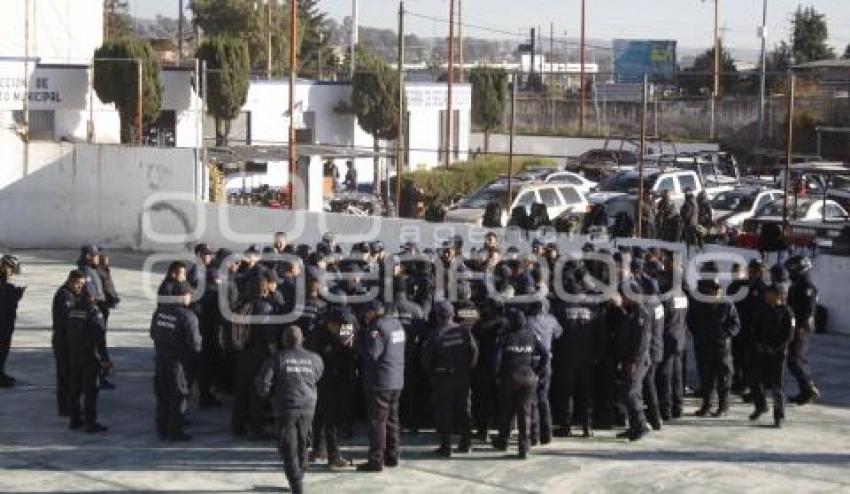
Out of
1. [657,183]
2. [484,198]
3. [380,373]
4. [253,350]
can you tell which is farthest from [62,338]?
[657,183]

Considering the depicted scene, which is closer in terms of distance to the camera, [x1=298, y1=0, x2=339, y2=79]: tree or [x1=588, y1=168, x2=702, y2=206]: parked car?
[x1=588, y1=168, x2=702, y2=206]: parked car

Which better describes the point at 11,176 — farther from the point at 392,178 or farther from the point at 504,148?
the point at 504,148

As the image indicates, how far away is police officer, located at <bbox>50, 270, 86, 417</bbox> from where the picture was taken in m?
14.3

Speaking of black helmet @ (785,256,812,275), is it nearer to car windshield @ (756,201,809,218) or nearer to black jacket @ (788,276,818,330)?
black jacket @ (788,276,818,330)

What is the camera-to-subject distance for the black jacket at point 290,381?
38.0ft

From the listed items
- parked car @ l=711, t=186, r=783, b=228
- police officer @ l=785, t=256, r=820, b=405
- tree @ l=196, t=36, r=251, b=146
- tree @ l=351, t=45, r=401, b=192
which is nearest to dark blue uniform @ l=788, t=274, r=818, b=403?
police officer @ l=785, t=256, r=820, b=405

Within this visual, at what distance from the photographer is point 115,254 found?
28828mm

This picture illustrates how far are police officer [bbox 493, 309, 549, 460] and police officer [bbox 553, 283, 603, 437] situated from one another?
2.16 ft

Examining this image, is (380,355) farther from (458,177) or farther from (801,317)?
(458,177)

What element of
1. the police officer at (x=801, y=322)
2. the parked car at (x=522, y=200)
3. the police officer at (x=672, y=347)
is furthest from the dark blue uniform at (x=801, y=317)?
the parked car at (x=522, y=200)

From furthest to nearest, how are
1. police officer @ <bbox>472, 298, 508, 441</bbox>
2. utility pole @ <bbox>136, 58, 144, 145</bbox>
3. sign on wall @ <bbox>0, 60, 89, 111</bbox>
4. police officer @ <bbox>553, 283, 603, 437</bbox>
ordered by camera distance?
sign on wall @ <bbox>0, 60, 89, 111</bbox>, utility pole @ <bbox>136, 58, 144, 145</bbox>, police officer @ <bbox>553, 283, 603, 437</bbox>, police officer @ <bbox>472, 298, 508, 441</bbox>

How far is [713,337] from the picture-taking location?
48.8ft

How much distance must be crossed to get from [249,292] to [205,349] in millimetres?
1530

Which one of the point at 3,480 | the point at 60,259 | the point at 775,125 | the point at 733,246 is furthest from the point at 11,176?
the point at 775,125
